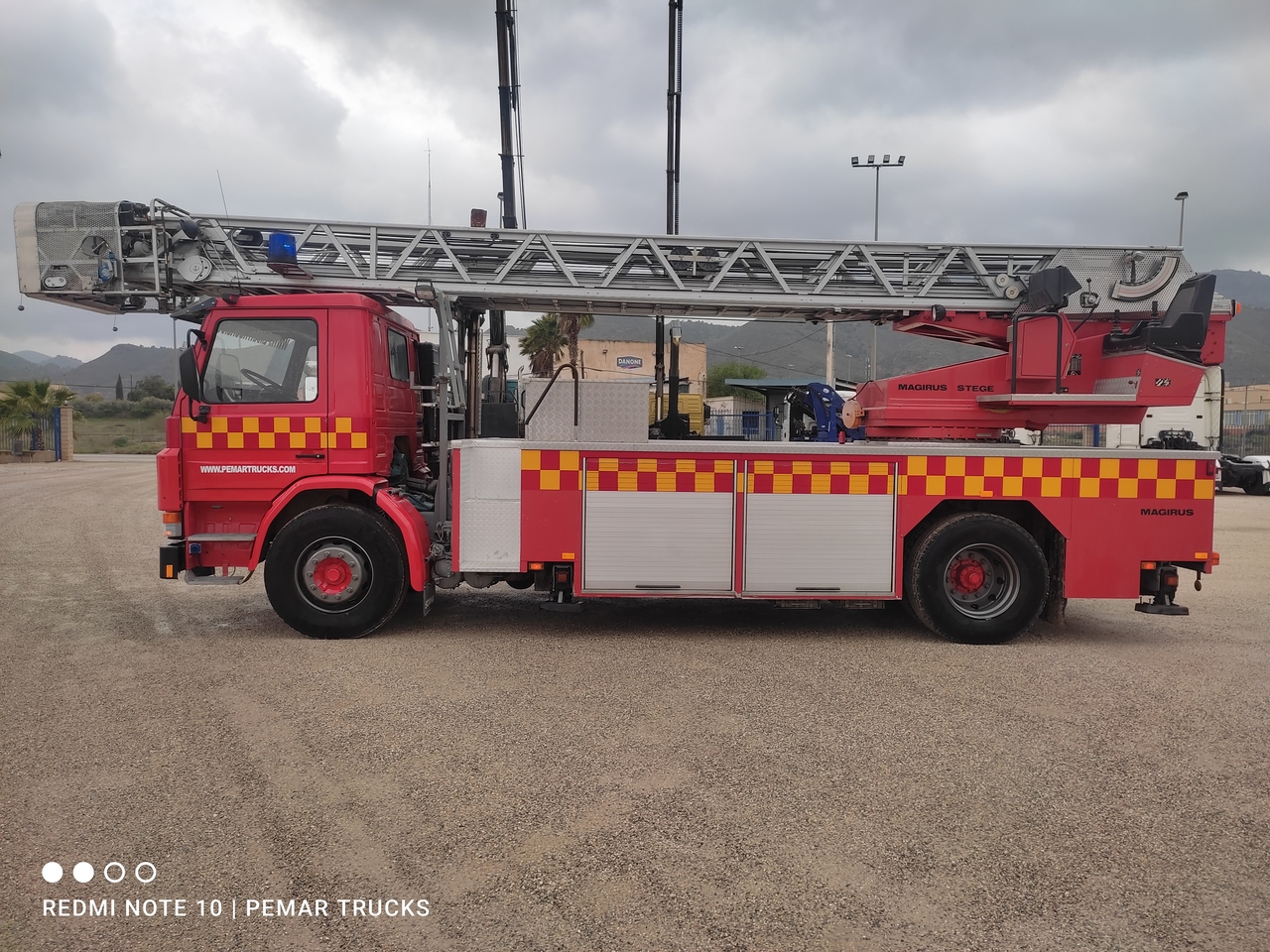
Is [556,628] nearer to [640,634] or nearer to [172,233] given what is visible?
[640,634]

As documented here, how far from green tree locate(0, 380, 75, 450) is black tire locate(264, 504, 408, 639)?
34.7 m

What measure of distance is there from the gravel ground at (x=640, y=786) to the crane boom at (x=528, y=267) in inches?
115

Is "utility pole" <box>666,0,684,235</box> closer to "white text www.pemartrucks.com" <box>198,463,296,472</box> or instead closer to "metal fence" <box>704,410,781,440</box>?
"metal fence" <box>704,410,781,440</box>

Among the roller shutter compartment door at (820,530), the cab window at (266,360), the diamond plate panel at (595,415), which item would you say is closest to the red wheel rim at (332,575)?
the cab window at (266,360)

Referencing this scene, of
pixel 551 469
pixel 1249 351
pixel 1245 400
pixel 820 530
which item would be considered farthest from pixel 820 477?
pixel 1249 351

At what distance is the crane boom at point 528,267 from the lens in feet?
21.7

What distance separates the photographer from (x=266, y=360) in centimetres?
657

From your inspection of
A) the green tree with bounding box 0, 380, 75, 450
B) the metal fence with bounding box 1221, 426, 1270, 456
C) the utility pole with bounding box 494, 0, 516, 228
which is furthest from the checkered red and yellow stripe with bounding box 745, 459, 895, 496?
the green tree with bounding box 0, 380, 75, 450

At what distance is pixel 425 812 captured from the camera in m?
3.49

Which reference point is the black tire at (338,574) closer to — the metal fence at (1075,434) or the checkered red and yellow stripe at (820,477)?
Answer: the checkered red and yellow stripe at (820,477)

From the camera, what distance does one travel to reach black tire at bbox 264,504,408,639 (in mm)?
6422

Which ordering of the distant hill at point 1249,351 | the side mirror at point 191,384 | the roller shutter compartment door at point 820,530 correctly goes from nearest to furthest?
the side mirror at point 191,384
the roller shutter compartment door at point 820,530
the distant hill at point 1249,351

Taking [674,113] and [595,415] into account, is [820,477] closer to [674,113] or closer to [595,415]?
[595,415]

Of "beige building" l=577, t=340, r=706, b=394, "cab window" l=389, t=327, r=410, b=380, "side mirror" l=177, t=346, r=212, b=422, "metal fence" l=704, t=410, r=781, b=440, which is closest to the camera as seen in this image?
"side mirror" l=177, t=346, r=212, b=422
